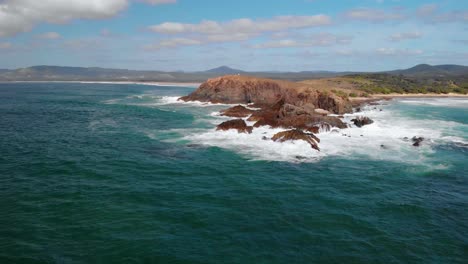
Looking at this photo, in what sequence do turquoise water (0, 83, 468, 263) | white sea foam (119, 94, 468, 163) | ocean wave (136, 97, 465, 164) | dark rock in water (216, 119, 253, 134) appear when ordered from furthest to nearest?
dark rock in water (216, 119, 253, 134)
white sea foam (119, 94, 468, 163)
ocean wave (136, 97, 465, 164)
turquoise water (0, 83, 468, 263)

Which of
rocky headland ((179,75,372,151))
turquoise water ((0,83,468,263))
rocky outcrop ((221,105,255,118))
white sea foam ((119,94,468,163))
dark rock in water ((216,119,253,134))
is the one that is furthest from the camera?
rocky outcrop ((221,105,255,118))

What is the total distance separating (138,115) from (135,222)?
161ft

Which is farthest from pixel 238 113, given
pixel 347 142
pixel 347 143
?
pixel 347 143

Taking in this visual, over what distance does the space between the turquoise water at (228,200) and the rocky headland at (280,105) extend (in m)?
3.79

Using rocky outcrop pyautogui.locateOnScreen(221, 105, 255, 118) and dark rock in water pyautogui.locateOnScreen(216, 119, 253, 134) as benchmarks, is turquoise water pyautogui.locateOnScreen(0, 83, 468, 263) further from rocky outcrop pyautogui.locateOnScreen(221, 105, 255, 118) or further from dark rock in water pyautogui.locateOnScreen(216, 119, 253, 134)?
rocky outcrop pyautogui.locateOnScreen(221, 105, 255, 118)

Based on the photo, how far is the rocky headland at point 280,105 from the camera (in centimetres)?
4912

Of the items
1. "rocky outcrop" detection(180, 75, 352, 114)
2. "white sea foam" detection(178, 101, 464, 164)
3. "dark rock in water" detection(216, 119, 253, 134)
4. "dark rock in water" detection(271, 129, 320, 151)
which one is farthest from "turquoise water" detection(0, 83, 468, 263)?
"rocky outcrop" detection(180, 75, 352, 114)

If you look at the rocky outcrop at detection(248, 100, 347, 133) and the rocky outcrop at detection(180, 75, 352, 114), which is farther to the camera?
the rocky outcrop at detection(180, 75, 352, 114)

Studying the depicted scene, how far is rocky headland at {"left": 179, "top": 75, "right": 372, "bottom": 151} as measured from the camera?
49.1 metres

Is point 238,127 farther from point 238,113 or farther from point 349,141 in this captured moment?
point 238,113

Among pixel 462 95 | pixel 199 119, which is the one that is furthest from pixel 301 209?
pixel 462 95

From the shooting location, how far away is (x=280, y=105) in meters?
60.9

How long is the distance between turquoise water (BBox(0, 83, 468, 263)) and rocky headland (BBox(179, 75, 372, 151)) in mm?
3789

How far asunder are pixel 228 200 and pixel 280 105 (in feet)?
126
